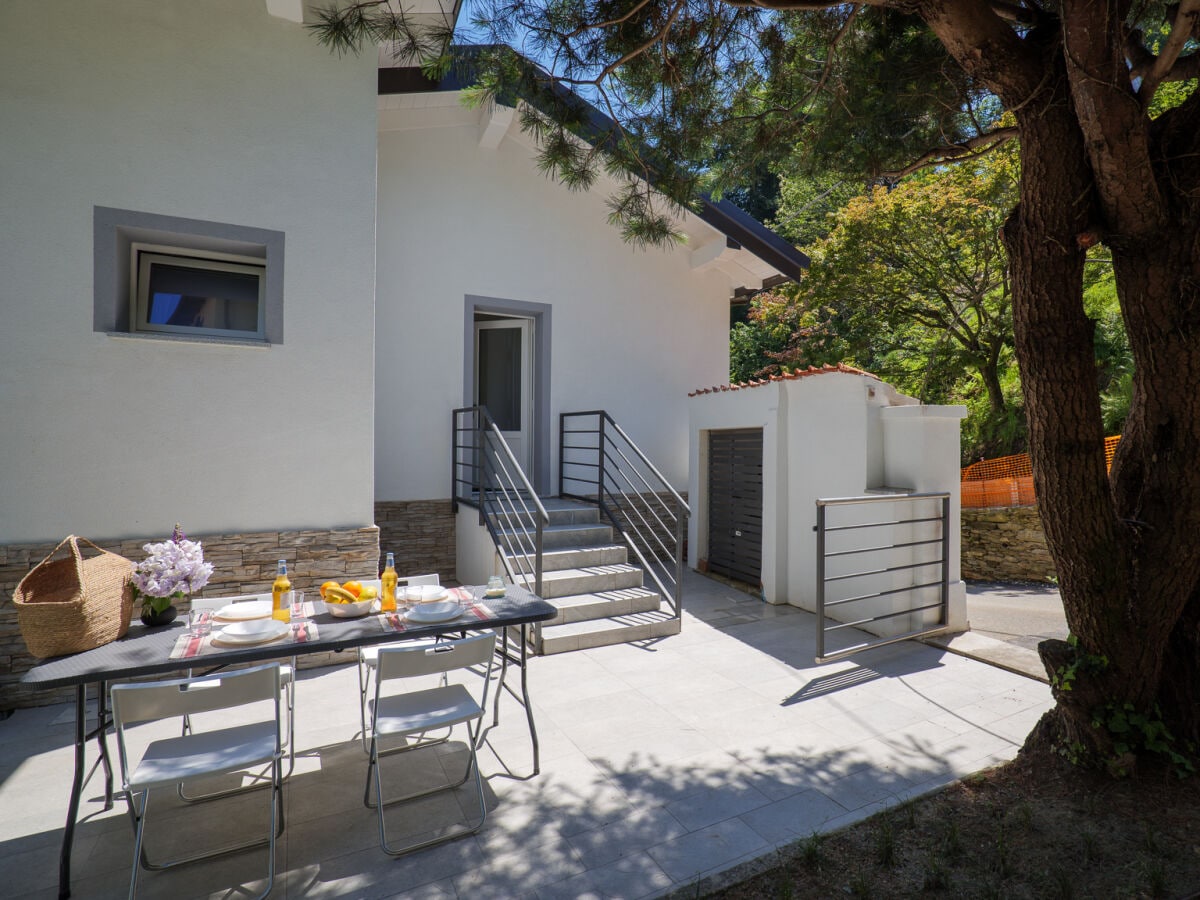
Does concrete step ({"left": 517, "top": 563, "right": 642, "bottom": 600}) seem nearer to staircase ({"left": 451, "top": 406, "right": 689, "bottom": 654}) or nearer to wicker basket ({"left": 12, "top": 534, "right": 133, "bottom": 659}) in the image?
staircase ({"left": 451, "top": 406, "right": 689, "bottom": 654})

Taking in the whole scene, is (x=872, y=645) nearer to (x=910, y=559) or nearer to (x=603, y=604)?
(x=910, y=559)

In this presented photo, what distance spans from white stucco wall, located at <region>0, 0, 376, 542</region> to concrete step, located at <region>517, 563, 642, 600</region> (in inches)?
65.3

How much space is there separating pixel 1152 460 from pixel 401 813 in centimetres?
379

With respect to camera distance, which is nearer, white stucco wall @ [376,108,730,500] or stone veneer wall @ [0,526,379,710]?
stone veneer wall @ [0,526,379,710]

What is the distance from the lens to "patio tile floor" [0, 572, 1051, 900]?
8.13 feet

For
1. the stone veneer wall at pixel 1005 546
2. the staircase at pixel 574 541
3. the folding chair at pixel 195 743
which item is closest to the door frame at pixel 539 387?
the staircase at pixel 574 541

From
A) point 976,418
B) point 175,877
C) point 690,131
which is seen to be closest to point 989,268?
point 976,418

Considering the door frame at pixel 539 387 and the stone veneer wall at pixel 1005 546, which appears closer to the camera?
the door frame at pixel 539 387

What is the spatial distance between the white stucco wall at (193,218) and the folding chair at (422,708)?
2362 millimetres

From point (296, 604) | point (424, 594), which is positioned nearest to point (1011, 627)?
point (424, 594)

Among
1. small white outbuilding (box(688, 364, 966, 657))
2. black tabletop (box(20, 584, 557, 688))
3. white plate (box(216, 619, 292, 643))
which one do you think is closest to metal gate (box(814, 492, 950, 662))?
small white outbuilding (box(688, 364, 966, 657))

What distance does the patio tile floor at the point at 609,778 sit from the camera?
97.6 inches

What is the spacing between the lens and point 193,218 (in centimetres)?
441

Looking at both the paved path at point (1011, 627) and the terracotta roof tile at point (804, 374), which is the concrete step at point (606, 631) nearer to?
the paved path at point (1011, 627)
